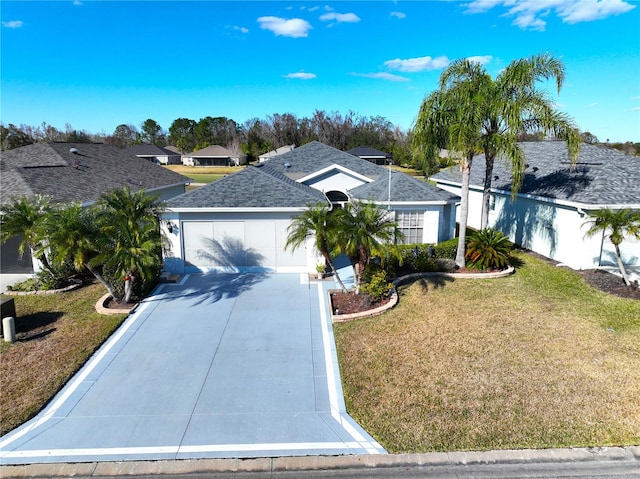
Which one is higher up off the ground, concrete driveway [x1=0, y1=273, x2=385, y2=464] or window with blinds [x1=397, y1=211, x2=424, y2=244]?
window with blinds [x1=397, y1=211, x2=424, y2=244]

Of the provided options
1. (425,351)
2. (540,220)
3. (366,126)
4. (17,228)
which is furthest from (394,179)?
(366,126)

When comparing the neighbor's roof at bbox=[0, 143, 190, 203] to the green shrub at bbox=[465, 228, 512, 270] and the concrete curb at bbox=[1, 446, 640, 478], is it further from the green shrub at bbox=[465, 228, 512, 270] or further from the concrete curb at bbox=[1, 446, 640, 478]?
the green shrub at bbox=[465, 228, 512, 270]

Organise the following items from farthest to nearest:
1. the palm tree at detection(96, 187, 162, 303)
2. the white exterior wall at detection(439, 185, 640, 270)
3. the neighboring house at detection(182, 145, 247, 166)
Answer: the neighboring house at detection(182, 145, 247, 166) < the white exterior wall at detection(439, 185, 640, 270) < the palm tree at detection(96, 187, 162, 303)

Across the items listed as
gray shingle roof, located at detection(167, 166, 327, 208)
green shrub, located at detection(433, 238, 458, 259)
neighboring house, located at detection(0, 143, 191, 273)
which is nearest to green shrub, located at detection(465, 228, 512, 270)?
green shrub, located at detection(433, 238, 458, 259)

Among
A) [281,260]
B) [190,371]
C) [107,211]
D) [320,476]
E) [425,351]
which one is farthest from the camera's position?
[281,260]

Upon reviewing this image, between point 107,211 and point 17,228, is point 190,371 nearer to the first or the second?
point 107,211

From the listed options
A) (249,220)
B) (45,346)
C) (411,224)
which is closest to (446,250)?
(411,224)
